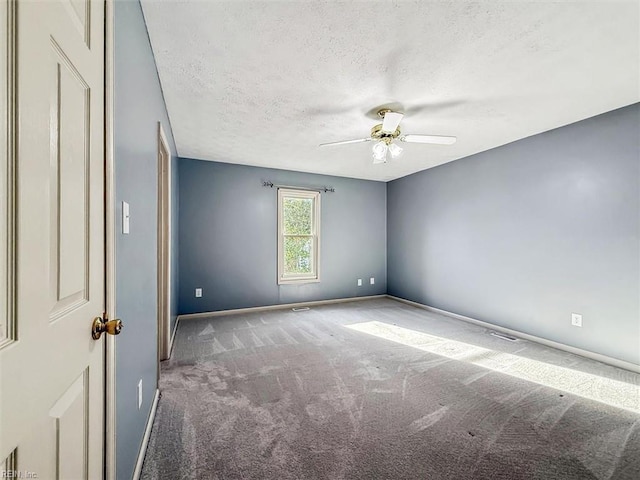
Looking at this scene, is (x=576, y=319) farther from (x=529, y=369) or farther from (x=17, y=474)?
(x=17, y=474)

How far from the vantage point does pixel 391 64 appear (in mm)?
1945

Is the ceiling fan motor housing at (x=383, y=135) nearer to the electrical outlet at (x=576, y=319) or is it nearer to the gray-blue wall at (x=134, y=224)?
the gray-blue wall at (x=134, y=224)

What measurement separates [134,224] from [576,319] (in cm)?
411

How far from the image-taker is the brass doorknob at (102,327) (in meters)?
0.84

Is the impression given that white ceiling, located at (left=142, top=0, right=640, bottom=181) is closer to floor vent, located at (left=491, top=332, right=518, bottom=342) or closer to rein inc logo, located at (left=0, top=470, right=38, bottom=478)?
rein inc logo, located at (left=0, top=470, right=38, bottom=478)

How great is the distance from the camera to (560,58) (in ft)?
6.15

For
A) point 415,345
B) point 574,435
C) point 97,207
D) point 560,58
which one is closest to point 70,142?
point 97,207

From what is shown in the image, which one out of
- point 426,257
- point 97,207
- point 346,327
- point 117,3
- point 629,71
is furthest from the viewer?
point 426,257

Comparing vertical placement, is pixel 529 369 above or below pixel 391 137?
below

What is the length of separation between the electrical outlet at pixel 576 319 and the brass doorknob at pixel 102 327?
13.1 feet

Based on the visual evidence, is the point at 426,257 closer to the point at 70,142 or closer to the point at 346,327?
the point at 346,327

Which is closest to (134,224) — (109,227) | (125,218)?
(125,218)

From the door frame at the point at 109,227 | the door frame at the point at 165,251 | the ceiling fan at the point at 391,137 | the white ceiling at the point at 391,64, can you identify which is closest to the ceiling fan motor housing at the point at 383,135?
the ceiling fan at the point at 391,137

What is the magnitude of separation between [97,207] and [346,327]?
11.1 feet
